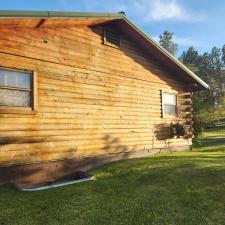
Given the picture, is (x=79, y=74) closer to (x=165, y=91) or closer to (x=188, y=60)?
(x=165, y=91)

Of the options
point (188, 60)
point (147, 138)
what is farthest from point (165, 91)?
point (188, 60)

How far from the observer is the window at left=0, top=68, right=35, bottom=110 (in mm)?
9664

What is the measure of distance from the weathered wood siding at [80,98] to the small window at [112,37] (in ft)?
0.98

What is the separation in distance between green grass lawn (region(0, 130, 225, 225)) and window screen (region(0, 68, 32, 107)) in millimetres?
2662

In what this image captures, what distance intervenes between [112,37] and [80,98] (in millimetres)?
3533

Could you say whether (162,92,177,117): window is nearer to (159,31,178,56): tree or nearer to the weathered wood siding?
the weathered wood siding

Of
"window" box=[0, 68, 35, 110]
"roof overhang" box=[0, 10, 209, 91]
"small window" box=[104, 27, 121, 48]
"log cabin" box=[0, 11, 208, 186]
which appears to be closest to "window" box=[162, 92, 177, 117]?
"log cabin" box=[0, 11, 208, 186]

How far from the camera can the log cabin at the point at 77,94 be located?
9836mm

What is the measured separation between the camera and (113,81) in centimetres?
1347

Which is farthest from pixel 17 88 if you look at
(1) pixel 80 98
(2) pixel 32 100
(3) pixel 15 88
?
(1) pixel 80 98

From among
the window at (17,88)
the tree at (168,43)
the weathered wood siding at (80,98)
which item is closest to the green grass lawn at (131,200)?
the weathered wood siding at (80,98)

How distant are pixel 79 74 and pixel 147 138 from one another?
489 centimetres

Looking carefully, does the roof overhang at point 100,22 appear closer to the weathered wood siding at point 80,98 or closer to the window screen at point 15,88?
the weathered wood siding at point 80,98

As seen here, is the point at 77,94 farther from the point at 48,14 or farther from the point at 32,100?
the point at 48,14
